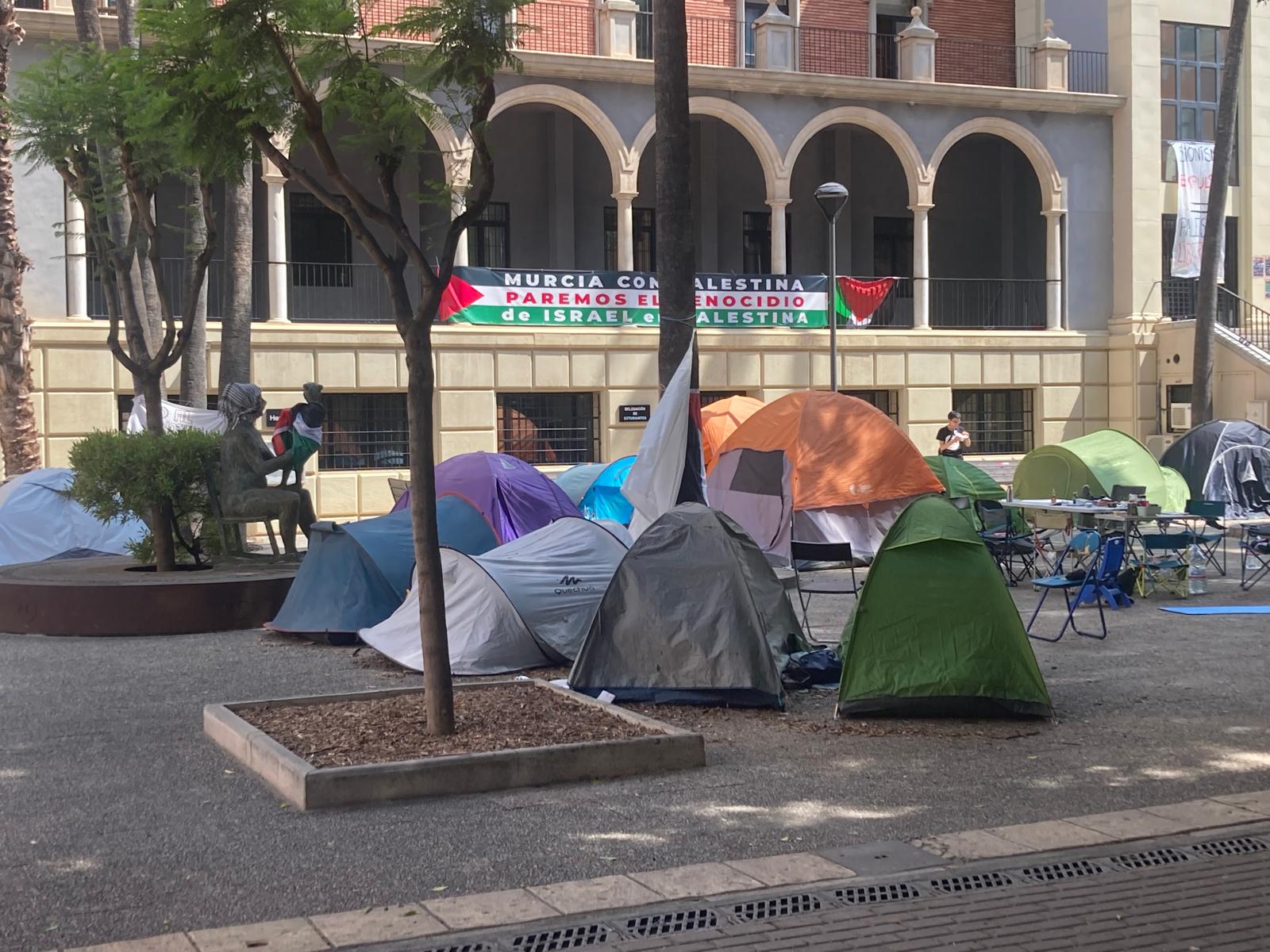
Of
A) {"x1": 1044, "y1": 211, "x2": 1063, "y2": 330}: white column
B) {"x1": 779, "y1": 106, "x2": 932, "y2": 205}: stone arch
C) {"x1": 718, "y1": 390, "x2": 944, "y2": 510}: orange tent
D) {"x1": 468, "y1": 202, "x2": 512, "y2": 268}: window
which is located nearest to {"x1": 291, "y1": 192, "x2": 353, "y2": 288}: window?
{"x1": 468, "y1": 202, "x2": 512, "y2": 268}: window

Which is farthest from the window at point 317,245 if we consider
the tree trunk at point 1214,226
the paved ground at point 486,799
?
the paved ground at point 486,799

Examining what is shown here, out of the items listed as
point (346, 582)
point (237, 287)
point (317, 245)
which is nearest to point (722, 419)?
point (237, 287)

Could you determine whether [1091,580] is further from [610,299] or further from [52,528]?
[610,299]

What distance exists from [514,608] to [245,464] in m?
3.82

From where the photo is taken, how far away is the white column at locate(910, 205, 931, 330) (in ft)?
92.7

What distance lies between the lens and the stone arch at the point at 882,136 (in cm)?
2756

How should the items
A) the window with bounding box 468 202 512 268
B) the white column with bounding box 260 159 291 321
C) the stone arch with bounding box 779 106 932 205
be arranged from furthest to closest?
the window with bounding box 468 202 512 268
the stone arch with bounding box 779 106 932 205
the white column with bounding box 260 159 291 321

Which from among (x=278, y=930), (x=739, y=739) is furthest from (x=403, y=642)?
(x=278, y=930)

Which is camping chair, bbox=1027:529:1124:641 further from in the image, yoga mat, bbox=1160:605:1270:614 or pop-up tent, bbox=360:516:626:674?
pop-up tent, bbox=360:516:626:674

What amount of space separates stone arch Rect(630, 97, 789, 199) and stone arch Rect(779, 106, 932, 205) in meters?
0.22

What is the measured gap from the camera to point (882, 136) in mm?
28875

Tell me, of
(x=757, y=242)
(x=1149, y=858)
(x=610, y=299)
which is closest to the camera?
(x=1149, y=858)

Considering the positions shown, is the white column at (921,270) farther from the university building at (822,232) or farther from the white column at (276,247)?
the white column at (276,247)

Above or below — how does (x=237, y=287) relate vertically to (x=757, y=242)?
below
